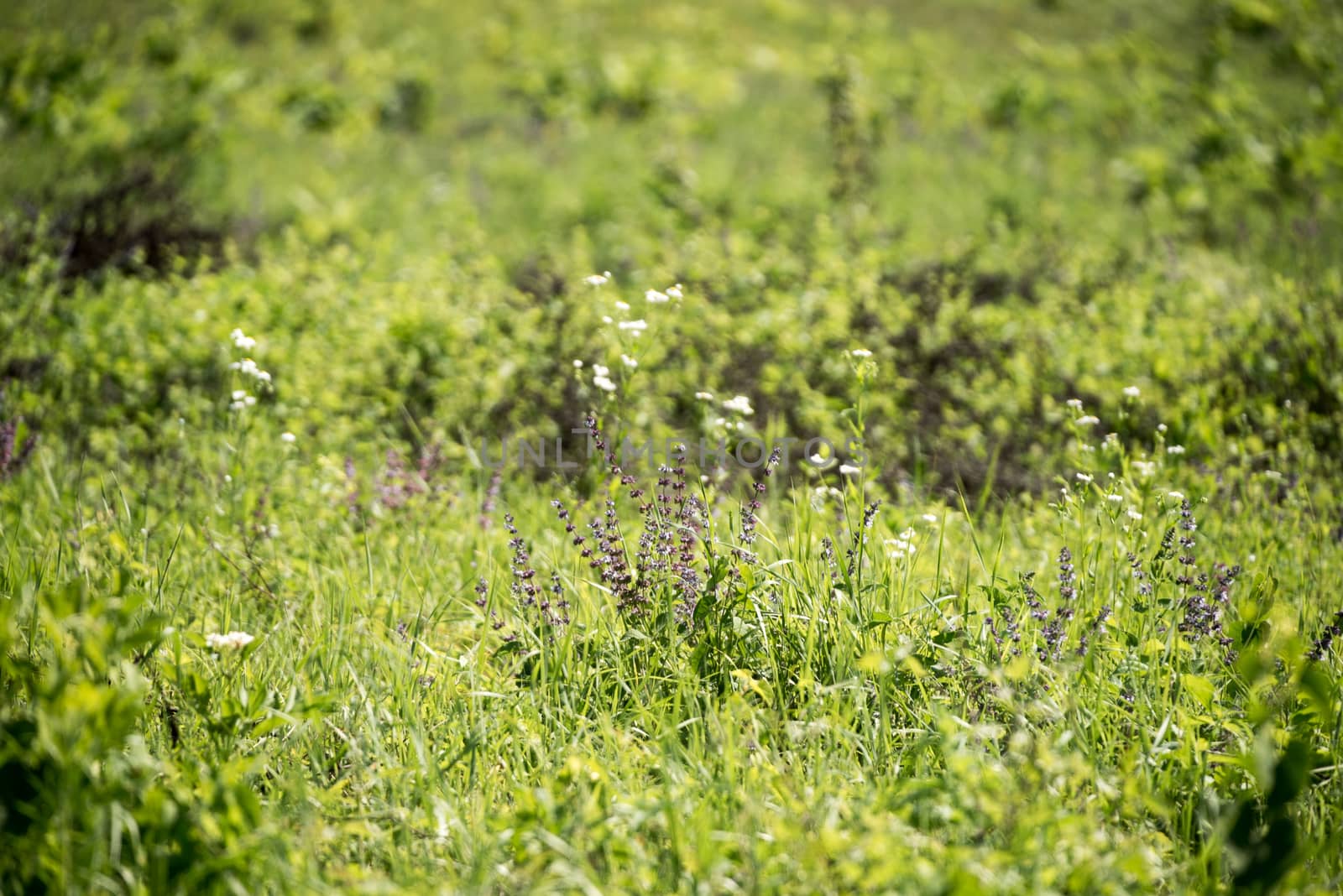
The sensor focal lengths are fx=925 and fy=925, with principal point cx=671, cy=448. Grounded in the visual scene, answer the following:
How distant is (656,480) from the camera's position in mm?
3881

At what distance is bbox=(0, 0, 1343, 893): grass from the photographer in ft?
5.76

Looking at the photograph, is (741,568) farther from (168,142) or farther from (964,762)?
(168,142)

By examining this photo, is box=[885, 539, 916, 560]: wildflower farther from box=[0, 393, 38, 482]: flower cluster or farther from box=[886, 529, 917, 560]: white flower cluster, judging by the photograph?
box=[0, 393, 38, 482]: flower cluster

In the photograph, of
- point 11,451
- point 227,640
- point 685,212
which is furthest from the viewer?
point 685,212

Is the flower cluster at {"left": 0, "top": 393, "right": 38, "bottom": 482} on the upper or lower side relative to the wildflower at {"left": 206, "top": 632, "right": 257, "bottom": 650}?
lower

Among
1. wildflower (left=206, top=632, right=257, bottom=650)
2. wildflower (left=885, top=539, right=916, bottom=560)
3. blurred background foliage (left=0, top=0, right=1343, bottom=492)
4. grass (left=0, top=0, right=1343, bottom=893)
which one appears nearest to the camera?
grass (left=0, top=0, right=1343, bottom=893)

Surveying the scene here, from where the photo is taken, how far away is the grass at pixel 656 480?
1.76 meters

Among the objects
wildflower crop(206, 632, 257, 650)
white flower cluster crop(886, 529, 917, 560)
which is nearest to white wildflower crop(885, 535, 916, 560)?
white flower cluster crop(886, 529, 917, 560)

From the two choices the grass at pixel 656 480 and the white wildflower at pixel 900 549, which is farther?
the white wildflower at pixel 900 549

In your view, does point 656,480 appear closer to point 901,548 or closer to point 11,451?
point 901,548

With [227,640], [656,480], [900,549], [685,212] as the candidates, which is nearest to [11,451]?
[227,640]

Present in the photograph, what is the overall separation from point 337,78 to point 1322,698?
11.8 metres

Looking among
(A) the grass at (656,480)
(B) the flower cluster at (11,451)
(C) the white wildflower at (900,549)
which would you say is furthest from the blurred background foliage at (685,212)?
(C) the white wildflower at (900,549)

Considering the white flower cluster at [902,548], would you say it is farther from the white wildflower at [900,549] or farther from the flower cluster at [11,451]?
the flower cluster at [11,451]
